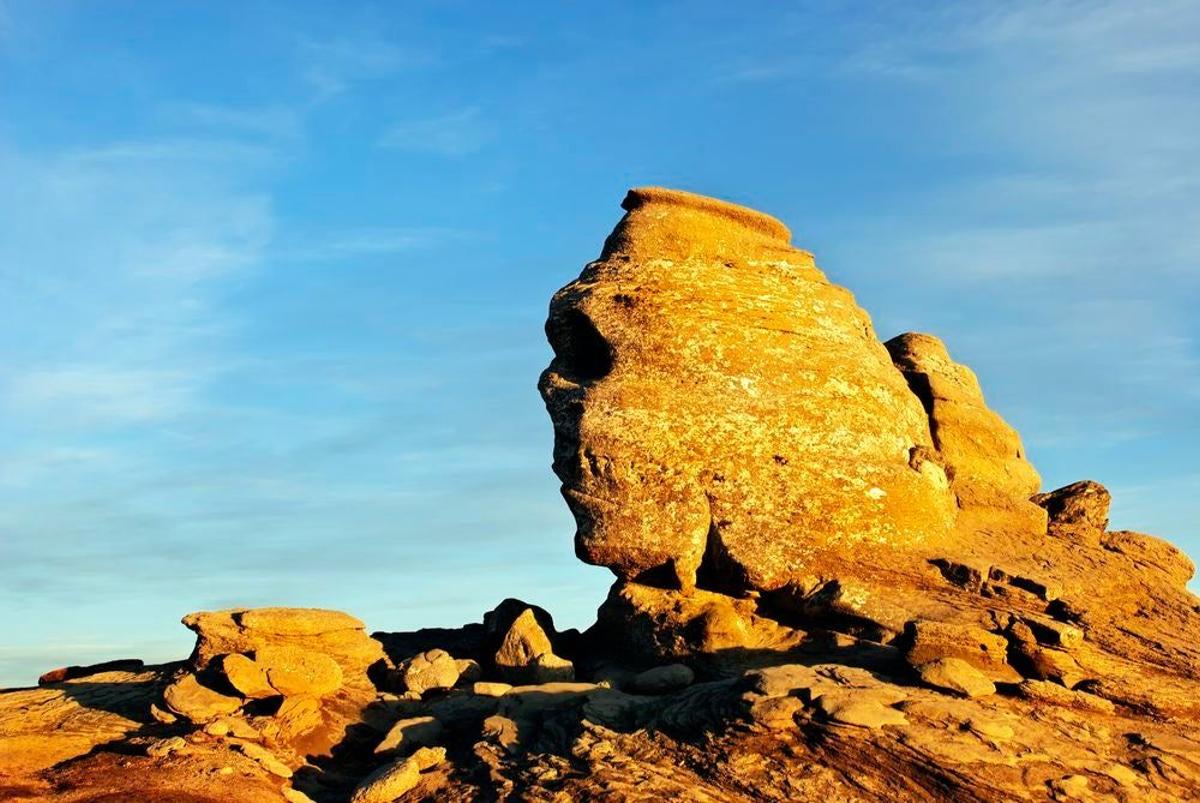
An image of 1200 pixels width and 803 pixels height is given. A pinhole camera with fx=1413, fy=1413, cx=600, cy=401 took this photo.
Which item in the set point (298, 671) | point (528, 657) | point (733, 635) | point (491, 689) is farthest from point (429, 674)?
point (733, 635)

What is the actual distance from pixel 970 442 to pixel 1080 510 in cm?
240

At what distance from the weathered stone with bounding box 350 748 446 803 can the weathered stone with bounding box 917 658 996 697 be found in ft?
23.3

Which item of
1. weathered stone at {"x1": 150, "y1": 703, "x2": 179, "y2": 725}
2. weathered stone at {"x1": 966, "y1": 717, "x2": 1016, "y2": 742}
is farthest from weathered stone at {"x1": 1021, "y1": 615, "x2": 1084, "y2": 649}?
weathered stone at {"x1": 150, "y1": 703, "x2": 179, "y2": 725}

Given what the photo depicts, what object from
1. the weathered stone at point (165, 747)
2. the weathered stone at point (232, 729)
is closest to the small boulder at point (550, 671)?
the weathered stone at point (232, 729)

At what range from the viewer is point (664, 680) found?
72.7 feet

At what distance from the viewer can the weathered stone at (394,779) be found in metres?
19.6

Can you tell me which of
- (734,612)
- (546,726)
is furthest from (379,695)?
(734,612)

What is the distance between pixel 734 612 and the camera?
77.9 ft

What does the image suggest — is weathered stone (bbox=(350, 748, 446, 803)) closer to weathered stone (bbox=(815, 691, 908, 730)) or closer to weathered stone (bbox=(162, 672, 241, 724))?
weathered stone (bbox=(162, 672, 241, 724))

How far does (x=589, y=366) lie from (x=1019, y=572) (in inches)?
334

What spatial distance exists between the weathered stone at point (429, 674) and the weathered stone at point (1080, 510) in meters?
11.5

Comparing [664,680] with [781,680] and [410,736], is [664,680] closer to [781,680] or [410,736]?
[781,680]

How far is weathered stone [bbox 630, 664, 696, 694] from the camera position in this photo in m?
22.2

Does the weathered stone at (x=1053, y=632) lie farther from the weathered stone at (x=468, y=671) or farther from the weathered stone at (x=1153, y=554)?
the weathered stone at (x=468, y=671)
